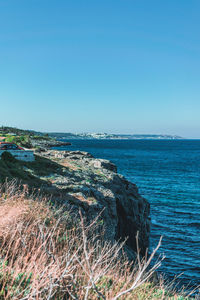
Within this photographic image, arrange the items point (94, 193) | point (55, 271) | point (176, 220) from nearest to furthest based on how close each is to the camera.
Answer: point (55, 271) → point (94, 193) → point (176, 220)

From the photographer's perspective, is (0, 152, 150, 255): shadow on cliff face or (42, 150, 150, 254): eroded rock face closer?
(0, 152, 150, 255): shadow on cliff face

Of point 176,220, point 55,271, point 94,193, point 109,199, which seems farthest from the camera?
point 176,220

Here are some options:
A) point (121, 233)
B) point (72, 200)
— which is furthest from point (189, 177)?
point (72, 200)

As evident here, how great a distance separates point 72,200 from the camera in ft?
43.8

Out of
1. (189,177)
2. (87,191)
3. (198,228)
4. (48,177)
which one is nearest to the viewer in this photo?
(87,191)

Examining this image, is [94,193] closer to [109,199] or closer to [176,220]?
[109,199]

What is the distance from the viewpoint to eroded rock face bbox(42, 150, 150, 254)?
1417cm

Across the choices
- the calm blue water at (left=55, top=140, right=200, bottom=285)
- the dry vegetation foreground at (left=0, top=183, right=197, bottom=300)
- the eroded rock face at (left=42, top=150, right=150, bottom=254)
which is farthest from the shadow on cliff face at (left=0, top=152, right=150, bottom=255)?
the dry vegetation foreground at (left=0, top=183, right=197, bottom=300)

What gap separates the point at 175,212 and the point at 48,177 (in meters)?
16.8

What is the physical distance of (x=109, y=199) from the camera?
16.3 metres

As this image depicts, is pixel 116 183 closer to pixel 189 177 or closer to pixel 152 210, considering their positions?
pixel 152 210

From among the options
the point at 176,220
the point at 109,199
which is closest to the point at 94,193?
the point at 109,199

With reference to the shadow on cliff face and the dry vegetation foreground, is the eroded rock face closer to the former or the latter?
the shadow on cliff face

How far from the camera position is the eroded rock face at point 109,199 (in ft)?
46.5
